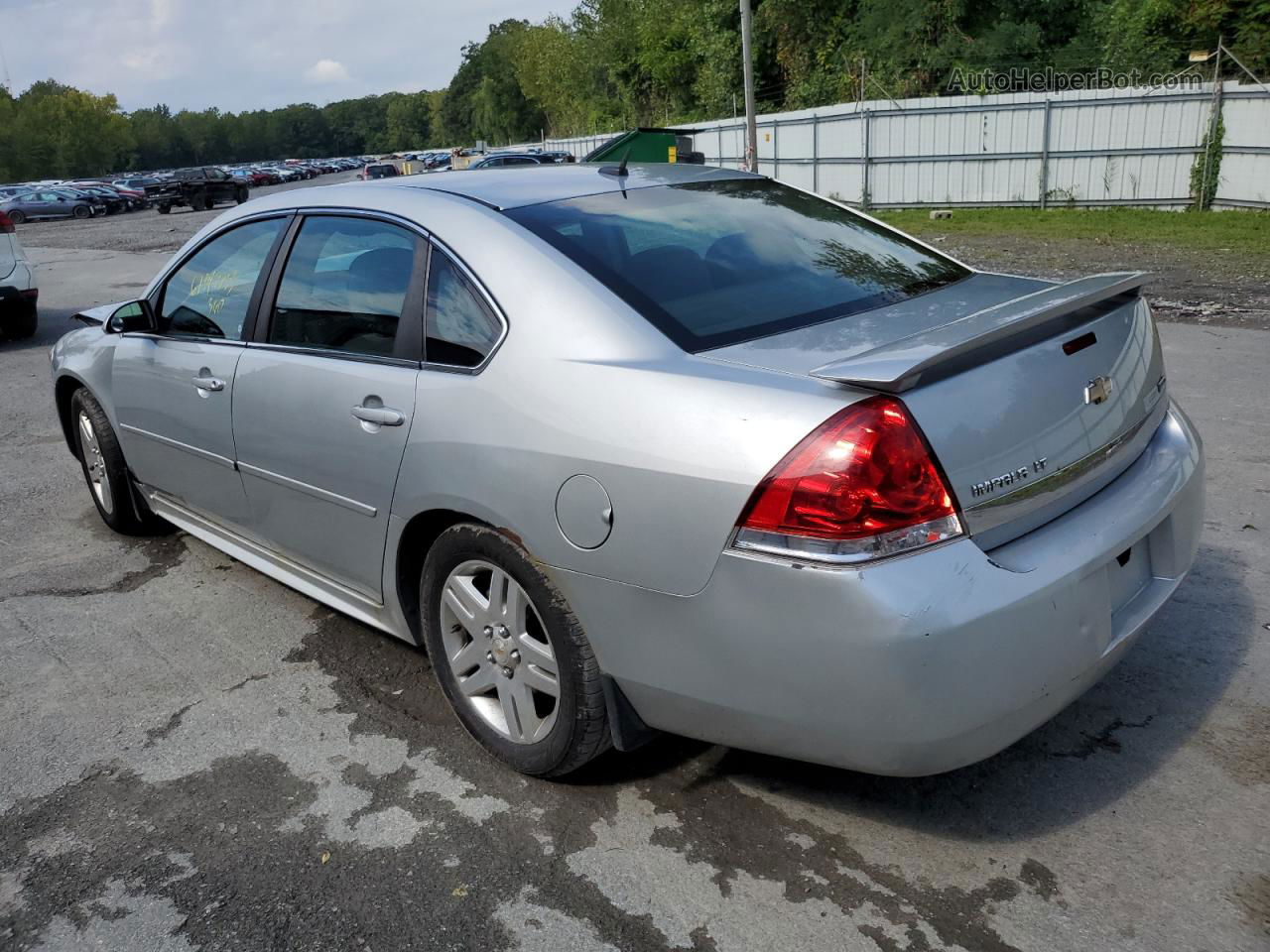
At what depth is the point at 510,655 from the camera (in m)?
2.96

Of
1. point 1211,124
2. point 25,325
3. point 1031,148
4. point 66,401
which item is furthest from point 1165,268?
point 25,325

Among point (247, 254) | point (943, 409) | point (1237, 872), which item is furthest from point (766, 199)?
point (1237, 872)

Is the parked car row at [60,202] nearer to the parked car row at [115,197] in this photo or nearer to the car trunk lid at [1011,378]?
the parked car row at [115,197]

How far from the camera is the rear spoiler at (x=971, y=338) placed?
2.30m

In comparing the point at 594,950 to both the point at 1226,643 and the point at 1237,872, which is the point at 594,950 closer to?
the point at 1237,872

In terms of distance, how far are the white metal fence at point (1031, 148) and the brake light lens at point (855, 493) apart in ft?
61.5

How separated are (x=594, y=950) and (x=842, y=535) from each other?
3.35ft

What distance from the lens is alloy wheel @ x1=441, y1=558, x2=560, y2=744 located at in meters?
2.88

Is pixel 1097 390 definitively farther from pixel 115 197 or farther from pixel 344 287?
pixel 115 197

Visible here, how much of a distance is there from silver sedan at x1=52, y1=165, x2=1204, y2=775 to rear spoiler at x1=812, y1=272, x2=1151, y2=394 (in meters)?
0.01

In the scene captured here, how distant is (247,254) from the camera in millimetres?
4055

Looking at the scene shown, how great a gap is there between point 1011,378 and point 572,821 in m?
1.52

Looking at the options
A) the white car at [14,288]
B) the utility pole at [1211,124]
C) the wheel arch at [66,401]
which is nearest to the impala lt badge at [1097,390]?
the wheel arch at [66,401]

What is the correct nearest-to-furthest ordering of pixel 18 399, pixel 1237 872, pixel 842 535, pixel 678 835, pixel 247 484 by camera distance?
pixel 842 535 → pixel 1237 872 → pixel 678 835 → pixel 247 484 → pixel 18 399
